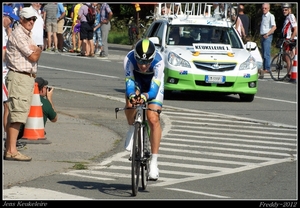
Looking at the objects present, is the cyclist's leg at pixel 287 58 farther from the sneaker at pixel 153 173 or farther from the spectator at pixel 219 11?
the sneaker at pixel 153 173

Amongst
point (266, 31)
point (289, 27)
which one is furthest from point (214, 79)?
point (266, 31)

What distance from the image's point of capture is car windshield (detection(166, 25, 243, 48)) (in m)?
19.5

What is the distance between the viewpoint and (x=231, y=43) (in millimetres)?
19734

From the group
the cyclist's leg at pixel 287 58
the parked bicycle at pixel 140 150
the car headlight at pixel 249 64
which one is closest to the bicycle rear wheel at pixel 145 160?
the parked bicycle at pixel 140 150

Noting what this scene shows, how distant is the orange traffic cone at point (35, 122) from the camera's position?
12695 mm

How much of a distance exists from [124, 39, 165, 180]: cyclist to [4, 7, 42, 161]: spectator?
5.62 feet

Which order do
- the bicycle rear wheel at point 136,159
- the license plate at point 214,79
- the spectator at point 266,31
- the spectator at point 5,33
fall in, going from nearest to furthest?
the bicycle rear wheel at point 136,159, the spectator at point 5,33, the license plate at point 214,79, the spectator at point 266,31

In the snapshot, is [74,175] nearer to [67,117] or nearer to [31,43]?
[31,43]

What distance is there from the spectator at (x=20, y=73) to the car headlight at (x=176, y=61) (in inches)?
300

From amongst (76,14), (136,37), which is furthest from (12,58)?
(136,37)

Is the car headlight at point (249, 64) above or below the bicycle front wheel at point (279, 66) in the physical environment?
above

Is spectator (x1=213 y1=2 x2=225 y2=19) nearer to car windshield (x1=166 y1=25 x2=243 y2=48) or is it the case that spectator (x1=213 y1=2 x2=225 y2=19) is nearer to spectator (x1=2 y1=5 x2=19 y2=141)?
car windshield (x1=166 y1=25 x2=243 y2=48)

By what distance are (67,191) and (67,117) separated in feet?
21.2

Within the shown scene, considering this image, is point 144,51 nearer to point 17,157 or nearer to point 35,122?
point 17,157
